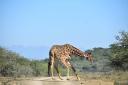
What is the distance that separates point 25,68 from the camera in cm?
3459

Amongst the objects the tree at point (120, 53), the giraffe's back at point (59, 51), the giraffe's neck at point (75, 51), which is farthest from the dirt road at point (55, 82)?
→ the tree at point (120, 53)

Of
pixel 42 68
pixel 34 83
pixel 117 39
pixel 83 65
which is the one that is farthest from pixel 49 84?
pixel 83 65

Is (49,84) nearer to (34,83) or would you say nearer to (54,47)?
(34,83)

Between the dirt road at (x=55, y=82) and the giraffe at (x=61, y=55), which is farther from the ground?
the giraffe at (x=61, y=55)

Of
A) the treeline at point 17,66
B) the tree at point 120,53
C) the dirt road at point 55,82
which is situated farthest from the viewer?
the tree at point 120,53

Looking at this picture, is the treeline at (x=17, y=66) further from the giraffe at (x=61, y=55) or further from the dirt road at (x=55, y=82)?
the dirt road at (x=55, y=82)

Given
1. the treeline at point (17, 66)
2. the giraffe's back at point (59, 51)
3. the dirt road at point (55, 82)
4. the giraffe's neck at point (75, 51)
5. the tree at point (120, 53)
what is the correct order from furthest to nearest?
the tree at point (120, 53) → the treeline at point (17, 66) → the giraffe's neck at point (75, 51) → the giraffe's back at point (59, 51) → the dirt road at point (55, 82)

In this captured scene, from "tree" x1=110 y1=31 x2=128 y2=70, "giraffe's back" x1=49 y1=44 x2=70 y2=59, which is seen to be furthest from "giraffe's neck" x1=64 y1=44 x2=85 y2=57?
"tree" x1=110 y1=31 x2=128 y2=70

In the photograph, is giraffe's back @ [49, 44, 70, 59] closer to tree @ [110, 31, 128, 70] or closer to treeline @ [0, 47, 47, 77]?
treeline @ [0, 47, 47, 77]

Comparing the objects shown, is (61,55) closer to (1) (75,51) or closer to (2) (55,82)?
(1) (75,51)

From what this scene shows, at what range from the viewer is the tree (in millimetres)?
40438

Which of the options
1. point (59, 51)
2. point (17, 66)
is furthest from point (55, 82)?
point (17, 66)

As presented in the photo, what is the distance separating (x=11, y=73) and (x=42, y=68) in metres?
7.71

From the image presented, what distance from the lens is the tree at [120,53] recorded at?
4044cm
